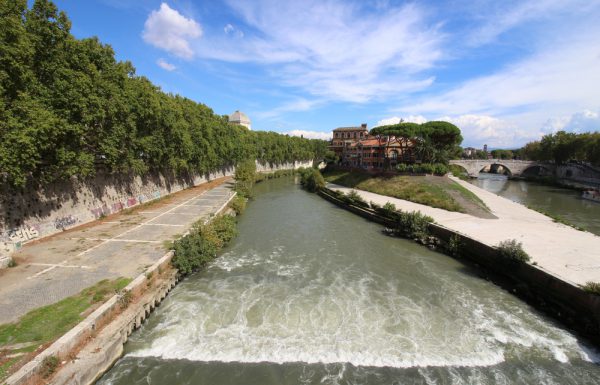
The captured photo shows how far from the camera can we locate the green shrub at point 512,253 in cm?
1755

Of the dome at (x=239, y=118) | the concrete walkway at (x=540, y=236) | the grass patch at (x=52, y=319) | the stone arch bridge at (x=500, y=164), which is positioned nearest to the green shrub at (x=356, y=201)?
the concrete walkway at (x=540, y=236)

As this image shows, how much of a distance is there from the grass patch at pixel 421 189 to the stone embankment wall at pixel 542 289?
12.9m

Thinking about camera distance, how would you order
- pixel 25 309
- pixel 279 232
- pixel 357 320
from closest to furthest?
1. pixel 25 309
2. pixel 357 320
3. pixel 279 232

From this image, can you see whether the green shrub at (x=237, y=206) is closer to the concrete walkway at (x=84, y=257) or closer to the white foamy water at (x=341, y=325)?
the concrete walkway at (x=84, y=257)

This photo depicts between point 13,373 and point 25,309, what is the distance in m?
4.32

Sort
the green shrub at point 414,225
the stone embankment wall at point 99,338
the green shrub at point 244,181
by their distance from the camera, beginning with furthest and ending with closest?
the green shrub at point 244,181
the green shrub at point 414,225
the stone embankment wall at point 99,338

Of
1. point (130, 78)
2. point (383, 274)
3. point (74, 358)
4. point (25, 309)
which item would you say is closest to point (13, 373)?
point (74, 358)

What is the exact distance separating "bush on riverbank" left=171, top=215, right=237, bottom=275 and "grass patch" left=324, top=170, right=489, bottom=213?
86.7 feet

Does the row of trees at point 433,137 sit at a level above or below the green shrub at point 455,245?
above

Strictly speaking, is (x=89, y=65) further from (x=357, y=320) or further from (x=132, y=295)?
(x=357, y=320)

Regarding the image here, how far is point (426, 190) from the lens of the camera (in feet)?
134

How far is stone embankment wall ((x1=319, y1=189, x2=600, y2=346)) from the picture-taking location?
13.4 m

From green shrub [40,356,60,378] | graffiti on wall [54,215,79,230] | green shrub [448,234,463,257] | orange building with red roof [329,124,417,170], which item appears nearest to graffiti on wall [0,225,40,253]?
graffiti on wall [54,215,79,230]

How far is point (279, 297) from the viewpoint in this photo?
15945 mm
